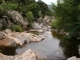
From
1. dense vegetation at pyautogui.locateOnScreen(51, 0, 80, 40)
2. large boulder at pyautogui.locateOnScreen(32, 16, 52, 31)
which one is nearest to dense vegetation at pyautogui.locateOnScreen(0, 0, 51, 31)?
large boulder at pyautogui.locateOnScreen(32, 16, 52, 31)

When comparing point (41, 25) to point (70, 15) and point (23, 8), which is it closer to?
point (23, 8)

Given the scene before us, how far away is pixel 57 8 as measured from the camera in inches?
1137

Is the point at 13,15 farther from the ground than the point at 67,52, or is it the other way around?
the point at 13,15

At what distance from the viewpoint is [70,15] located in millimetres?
27156

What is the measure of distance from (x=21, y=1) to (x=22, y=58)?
72.9m

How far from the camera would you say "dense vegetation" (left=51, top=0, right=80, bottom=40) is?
25361 mm

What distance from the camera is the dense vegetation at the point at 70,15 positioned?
25.4 metres

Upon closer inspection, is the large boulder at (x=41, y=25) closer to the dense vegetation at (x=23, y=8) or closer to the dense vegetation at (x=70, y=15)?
the dense vegetation at (x=23, y=8)

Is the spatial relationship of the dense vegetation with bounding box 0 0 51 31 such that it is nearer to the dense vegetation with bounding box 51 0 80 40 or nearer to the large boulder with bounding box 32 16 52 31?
the large boulder with bounding box 32 16 52 31

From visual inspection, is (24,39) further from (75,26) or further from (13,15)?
(13,15)

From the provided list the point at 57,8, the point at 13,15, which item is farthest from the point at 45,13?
the point at 57,8

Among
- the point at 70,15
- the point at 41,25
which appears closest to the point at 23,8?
the point at 41,25

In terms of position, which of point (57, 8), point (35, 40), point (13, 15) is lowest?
point (35, 40)

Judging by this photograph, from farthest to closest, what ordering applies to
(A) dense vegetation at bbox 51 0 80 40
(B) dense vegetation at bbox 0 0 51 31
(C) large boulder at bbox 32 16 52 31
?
1. (C) large boulder at bbox 32 16 52 31
2. (B) dense vegetation at bbox 0 0 51 31
3. (A) dense vegetation at bbox 51 0 80 40
